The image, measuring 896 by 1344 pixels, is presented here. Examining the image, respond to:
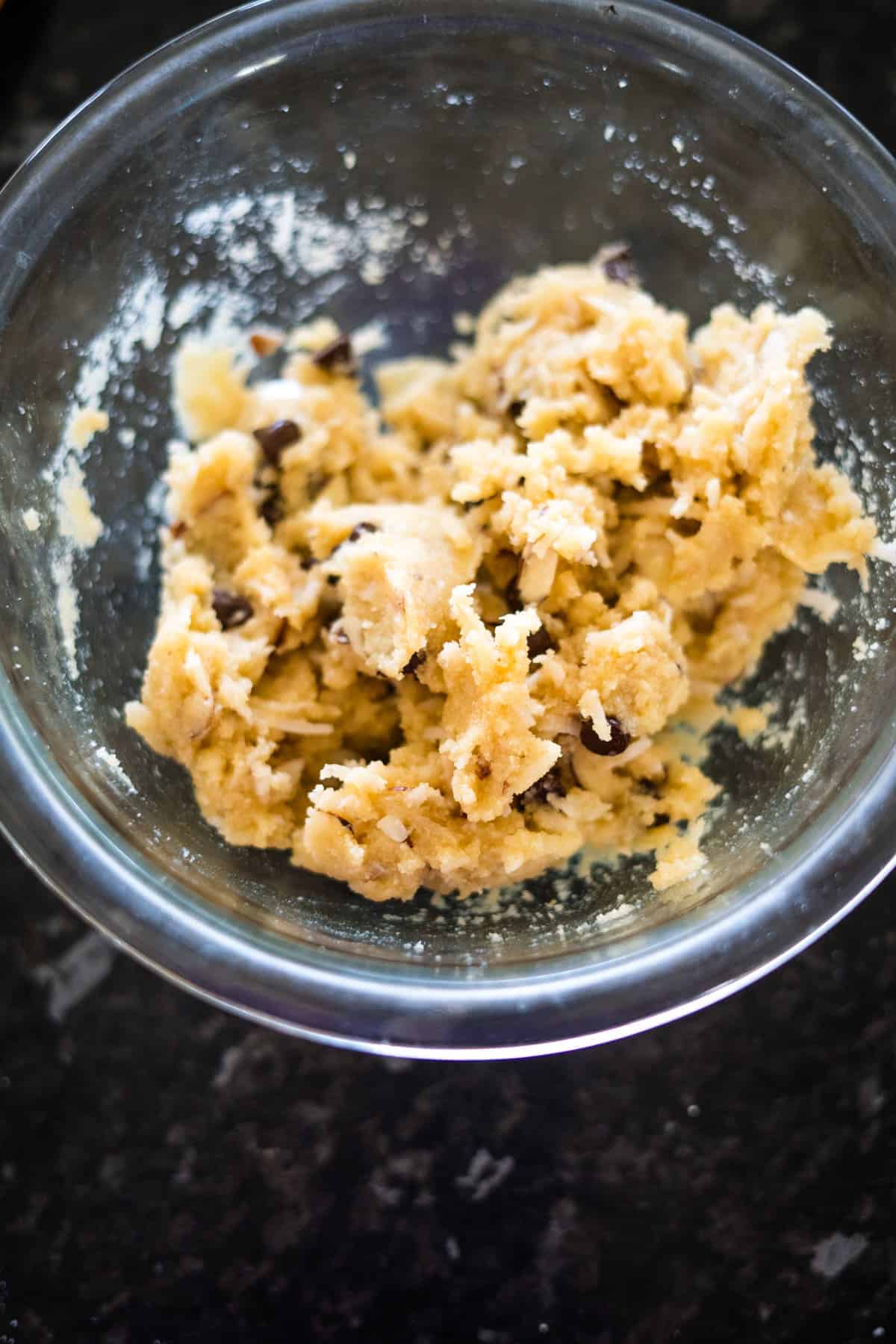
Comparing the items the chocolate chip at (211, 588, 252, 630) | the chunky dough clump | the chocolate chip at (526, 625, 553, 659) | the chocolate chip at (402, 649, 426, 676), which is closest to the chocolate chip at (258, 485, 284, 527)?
the chunky dough clump

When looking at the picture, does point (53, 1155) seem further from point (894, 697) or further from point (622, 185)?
point (622, 185)

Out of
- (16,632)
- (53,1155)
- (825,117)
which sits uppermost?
(825,117)

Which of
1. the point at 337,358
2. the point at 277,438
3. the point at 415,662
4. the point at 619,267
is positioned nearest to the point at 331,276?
A: the point at 337,358

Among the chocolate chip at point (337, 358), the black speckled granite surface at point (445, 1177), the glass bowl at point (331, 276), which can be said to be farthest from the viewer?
the black speckled granite surface at point (445, 1177)

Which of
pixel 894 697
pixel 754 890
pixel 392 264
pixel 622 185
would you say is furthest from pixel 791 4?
pixel 754 890

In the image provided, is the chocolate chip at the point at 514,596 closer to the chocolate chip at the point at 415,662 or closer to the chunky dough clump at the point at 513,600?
the chunky dough clump at the point at 513,600

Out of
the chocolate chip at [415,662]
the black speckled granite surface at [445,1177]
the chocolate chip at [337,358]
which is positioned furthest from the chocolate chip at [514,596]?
the black speckled granite surface at [445,1177]

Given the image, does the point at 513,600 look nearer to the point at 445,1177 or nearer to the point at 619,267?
the point at 619,267

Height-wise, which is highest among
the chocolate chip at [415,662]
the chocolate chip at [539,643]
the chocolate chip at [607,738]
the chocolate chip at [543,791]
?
the chocolate chip at [539,643]

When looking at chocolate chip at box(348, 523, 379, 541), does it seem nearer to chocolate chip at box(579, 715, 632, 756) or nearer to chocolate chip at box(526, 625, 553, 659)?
chocolate chip at box(526, 625, 553, 659)
